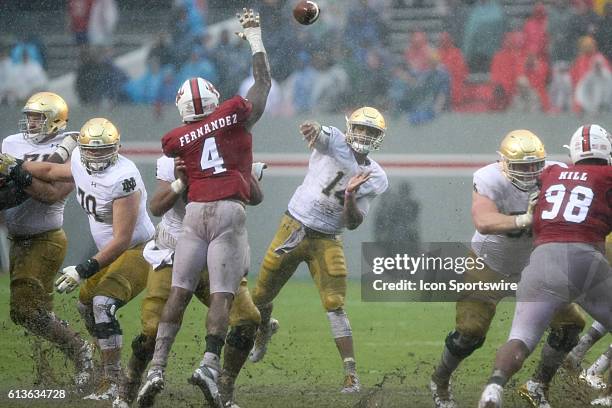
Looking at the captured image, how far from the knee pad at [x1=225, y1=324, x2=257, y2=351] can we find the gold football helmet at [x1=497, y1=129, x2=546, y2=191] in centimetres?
141

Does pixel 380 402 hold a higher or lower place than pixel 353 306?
higher

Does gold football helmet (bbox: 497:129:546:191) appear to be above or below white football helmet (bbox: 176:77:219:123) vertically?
below

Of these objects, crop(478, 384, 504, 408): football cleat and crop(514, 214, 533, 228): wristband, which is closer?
crop(478, 384, 504, 408): football cleat

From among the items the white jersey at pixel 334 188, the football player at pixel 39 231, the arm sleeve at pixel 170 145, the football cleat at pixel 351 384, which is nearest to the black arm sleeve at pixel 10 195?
the football player at pixel 39 231

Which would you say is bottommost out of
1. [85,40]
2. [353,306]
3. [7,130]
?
[353,306]

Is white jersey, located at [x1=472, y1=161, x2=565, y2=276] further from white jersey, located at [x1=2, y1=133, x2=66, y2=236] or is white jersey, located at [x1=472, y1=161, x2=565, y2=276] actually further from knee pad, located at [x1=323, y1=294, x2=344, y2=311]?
white jersey, located at [x1=2, y1=133, x2=66, y2=236]

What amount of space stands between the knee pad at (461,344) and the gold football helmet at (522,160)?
0.75 meters

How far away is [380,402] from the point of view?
583 cm

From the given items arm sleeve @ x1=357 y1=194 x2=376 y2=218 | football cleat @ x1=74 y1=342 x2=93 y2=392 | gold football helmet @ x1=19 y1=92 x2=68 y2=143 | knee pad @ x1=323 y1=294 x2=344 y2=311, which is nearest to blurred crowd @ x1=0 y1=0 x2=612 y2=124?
gold football helmet @ x1=19 y1=92 x2=68 y2=143

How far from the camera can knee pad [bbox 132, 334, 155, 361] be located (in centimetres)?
545

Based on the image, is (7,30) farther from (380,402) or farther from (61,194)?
(380,402)

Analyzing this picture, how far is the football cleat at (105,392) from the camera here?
19.1 feet

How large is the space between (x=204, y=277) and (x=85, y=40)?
3644 millimetres

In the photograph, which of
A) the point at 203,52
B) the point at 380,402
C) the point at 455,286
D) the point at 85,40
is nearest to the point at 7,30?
the point at 85,40
